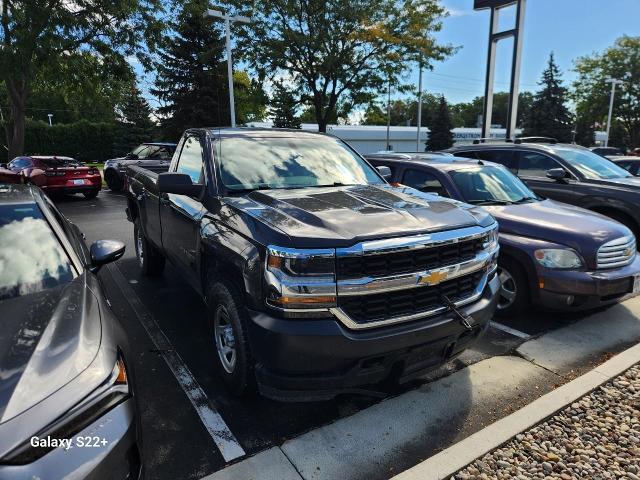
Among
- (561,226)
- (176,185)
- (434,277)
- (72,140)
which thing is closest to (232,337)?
(176,185)

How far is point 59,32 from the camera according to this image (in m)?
14.3

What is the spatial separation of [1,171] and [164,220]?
8.32 meters

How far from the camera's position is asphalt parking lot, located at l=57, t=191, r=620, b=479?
8.82 ft

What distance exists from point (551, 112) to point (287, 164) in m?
47.2

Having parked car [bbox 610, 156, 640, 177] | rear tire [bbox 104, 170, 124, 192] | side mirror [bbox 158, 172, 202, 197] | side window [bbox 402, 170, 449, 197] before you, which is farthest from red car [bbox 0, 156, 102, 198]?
parked car [bbox 610, 156, 640, 177]

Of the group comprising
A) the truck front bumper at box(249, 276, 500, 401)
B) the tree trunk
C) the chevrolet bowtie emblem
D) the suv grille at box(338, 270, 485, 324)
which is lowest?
the truck front bumper at box(249, 276, 500, 401)

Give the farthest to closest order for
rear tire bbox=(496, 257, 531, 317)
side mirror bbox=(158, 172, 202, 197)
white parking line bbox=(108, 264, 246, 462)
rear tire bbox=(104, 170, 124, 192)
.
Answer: rear tire bbox=(104, 170, 124, 192)
rear tire bbox=(496, 257, 531, 317)
side mirror bbox=(158, 172, 202, 197)
white parking line bbox=(108, 264, 246, 462)

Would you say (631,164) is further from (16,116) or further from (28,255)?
(16,116)

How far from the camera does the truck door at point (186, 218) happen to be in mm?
3717

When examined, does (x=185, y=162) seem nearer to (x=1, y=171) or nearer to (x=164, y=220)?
(x=164, y=220)

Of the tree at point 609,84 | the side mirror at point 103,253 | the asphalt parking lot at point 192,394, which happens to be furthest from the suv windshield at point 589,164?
the tree at point 609,84

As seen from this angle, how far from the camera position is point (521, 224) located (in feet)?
15.3

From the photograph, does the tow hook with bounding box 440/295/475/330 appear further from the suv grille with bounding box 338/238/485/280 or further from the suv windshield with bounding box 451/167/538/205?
the suv windshield with bounding box 451/167/538/205

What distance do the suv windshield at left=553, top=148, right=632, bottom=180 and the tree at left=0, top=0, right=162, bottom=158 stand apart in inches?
528
